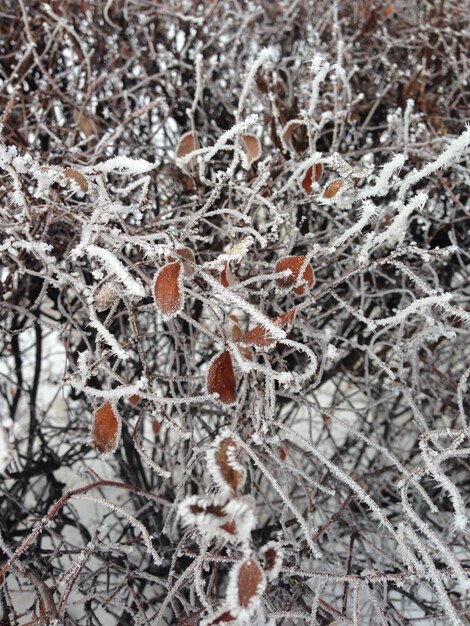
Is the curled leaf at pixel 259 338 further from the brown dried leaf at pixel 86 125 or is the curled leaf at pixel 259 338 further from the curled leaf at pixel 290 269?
the brown dried leaf at pixel 86 125

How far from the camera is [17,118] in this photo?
5.82 feet

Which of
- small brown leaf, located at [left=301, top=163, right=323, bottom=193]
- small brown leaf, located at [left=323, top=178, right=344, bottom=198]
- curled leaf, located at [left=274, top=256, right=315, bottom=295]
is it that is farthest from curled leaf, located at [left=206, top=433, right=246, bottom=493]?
small brown leaf, located at [left=301, top=163, right=323, bottom=193]

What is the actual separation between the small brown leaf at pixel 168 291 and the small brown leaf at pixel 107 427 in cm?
22

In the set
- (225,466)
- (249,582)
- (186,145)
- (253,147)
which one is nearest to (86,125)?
(186,145)

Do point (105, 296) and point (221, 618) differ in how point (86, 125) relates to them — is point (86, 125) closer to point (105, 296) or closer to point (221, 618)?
point (105, 296)

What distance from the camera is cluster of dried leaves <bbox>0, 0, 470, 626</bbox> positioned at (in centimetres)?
107

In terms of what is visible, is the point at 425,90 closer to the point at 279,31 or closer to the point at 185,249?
the point at 279,31

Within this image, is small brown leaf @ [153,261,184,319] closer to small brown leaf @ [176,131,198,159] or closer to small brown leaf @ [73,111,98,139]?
small brown leaf @ [176,131,198,159]

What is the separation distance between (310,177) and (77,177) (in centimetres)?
50

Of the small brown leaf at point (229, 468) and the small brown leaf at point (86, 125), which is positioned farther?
the small brown leaf at point (86, 125)

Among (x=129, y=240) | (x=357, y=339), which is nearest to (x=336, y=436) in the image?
(x=357, y=339)

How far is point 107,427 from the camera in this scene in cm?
108

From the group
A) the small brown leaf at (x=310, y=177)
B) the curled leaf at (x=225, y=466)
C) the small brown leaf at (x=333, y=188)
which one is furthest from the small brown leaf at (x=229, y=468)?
the small brown leaf at (x=310, y=177)

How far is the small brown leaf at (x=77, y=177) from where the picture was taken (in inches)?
42.8
